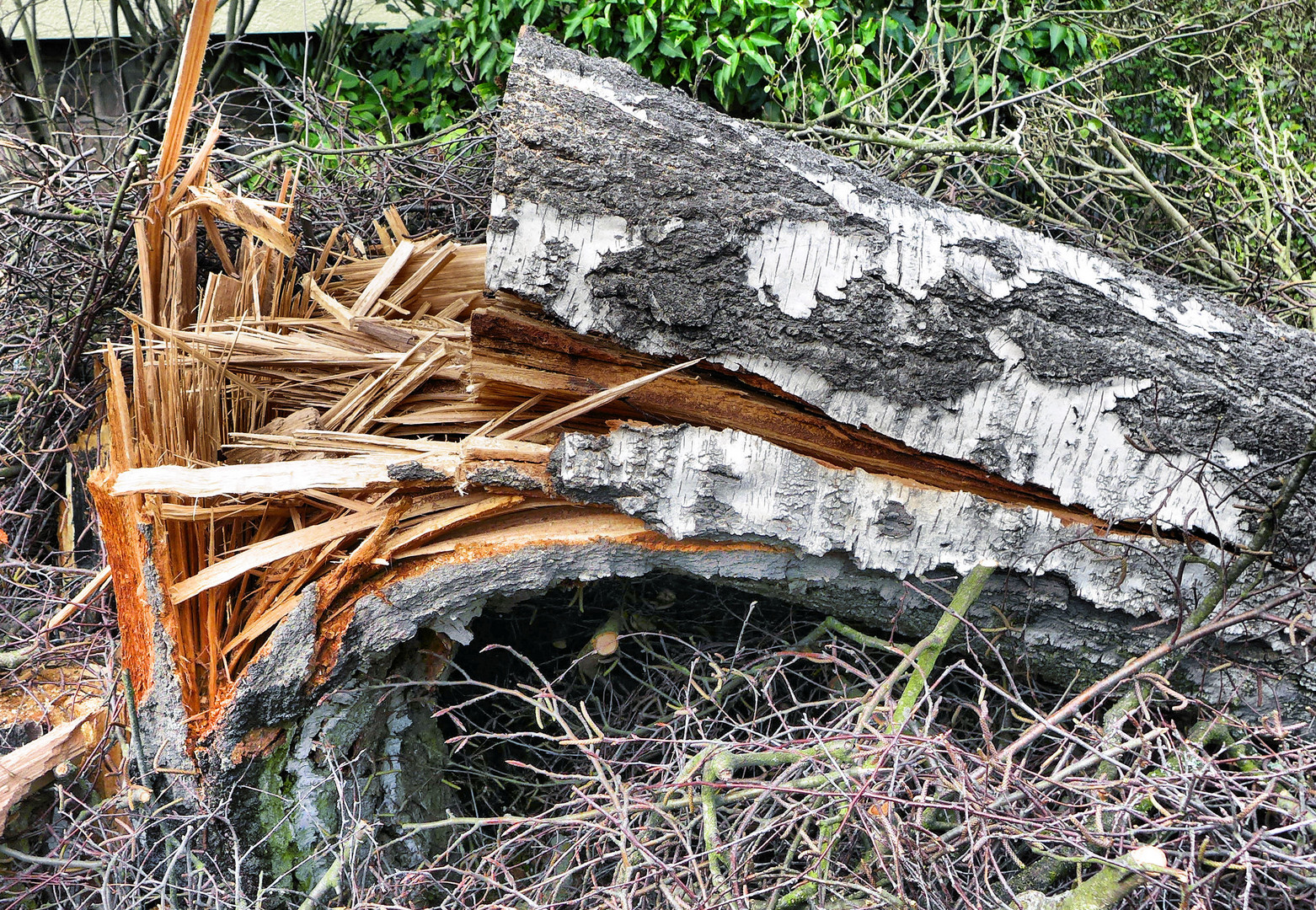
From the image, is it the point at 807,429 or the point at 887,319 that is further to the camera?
the point at 807,429

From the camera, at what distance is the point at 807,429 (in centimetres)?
183

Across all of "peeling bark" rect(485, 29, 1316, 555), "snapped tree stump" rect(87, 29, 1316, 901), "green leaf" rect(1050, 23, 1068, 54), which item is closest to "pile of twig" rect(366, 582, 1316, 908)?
"snapped tree stump" rect(87, 29, 1316, 901)

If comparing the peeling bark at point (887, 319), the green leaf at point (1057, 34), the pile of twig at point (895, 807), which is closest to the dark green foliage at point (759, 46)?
the green leaf at point (1057, 34)

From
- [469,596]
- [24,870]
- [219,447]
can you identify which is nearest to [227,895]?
[24,870]

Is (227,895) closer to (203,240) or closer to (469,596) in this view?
(469,596)

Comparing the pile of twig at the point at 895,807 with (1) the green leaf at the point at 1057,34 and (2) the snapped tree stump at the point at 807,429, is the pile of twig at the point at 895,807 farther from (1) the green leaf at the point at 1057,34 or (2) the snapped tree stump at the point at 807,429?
(1) the green leaf at the point at 1057,34

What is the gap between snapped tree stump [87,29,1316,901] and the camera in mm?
1691

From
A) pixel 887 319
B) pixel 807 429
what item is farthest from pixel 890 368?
pixel 807 429

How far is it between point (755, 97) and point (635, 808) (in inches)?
154

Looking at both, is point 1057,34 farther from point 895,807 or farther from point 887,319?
point 895,807

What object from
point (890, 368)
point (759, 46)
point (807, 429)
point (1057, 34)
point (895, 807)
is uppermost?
point (1057, 34)

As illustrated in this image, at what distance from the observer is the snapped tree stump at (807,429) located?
1.69 m

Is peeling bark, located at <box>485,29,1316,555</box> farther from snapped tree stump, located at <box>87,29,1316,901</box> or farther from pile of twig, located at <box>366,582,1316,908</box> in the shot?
pile of twig, located at <box>366,582,1316,908</box>

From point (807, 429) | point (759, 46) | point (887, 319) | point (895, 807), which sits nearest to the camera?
point (895, 807)
